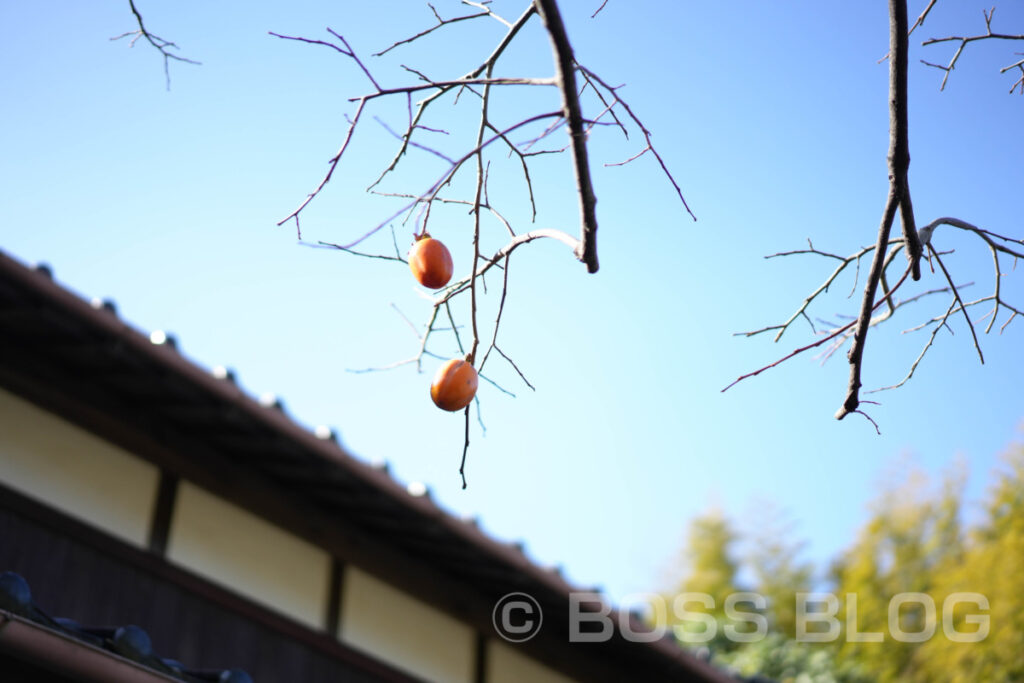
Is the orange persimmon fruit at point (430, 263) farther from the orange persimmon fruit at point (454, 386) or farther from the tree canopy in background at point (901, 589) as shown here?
the tree canopy in background at point (901, 589)

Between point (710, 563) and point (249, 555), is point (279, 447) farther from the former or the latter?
point (710, 563)

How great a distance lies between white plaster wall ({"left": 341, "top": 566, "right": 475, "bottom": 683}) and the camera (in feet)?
16.4

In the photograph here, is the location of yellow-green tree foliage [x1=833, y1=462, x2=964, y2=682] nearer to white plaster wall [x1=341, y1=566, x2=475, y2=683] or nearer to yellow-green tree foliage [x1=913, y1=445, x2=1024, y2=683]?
yellow-green tree foliage [x1=913, y1=445, x2=1024, y2=683]

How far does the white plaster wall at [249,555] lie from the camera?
4.41m

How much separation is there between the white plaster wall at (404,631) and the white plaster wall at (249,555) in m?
0.19

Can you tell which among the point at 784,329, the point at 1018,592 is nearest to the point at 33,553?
the point at 784,329

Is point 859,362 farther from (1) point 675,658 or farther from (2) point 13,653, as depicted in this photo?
(1) point 675,658

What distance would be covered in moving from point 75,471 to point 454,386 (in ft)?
9.54

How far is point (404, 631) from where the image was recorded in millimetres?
5168

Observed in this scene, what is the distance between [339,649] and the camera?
188 inches

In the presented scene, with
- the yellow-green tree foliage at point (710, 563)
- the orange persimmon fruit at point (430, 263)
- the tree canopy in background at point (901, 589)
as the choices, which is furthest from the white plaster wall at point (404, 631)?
the yellow-green tree foliage at point (710, 563)

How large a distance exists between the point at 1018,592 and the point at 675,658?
8.98 meters

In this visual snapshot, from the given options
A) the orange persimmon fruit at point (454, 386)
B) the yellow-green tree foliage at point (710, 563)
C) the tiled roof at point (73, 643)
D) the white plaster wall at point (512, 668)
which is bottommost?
the tiled roof at point (73, 643)

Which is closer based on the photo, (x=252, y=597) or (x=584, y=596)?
(x=252, y=597)
